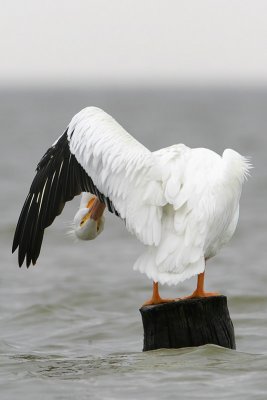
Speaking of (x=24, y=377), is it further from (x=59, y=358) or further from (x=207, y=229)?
(x=207, y=229)

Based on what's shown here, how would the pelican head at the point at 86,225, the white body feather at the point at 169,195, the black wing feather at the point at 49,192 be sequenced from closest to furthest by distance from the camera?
the white body feather at the point at 169,195, the black wing feather at the point at 49,192, the pelican head at the point at 86,225

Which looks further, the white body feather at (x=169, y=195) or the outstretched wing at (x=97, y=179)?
the outstretched wing at (x=97, y=179)

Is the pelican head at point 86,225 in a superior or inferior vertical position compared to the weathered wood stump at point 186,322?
superior

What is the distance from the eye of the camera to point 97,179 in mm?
8250

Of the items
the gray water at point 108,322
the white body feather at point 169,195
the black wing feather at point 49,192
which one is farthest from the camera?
the black wing feather at point 49,192

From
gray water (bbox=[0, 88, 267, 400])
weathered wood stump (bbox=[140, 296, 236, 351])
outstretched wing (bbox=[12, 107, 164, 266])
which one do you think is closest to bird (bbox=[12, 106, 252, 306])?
outstretched wing (bbox=[12, 107, 164, 266])

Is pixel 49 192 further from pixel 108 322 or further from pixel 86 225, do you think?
pixel 108 322

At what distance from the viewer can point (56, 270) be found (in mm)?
14367

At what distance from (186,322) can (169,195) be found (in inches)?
32.4

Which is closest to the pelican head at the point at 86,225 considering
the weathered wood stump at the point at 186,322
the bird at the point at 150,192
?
the bird at the point at 150,192

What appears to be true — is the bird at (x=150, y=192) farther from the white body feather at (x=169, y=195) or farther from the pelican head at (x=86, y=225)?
the pelican head at (x=86, y=225)

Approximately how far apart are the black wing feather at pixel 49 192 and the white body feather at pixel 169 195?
5.8 inches

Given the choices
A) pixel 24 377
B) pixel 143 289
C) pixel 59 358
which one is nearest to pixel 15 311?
pixel 143 289

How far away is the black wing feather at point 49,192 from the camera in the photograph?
8414mm
